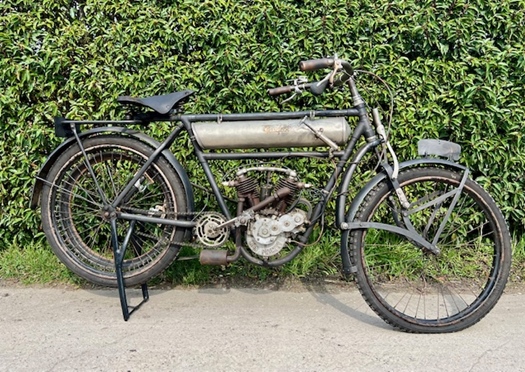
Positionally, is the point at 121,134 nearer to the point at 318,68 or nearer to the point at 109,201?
the point at 109,201

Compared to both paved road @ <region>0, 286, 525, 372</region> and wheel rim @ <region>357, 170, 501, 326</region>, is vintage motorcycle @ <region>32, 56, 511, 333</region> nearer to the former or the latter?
wheel rim @ <region>357, 170, 501, 326</region>

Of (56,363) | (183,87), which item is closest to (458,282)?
(183,87)

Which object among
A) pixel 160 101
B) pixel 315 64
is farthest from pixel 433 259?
pixel 160 101

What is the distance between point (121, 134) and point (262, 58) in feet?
3.68

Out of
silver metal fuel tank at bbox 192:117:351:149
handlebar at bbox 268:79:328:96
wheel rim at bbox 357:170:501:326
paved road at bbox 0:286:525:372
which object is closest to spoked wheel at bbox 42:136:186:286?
paved road at bbox 0:286:525:372

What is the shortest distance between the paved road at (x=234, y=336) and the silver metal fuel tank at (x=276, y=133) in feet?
Result: 3.62

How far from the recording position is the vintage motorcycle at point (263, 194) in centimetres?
282

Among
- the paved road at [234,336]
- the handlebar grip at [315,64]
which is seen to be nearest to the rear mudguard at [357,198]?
the paved road at [234,336]

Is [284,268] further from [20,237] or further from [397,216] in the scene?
[20,237]

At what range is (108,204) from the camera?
3.06 m

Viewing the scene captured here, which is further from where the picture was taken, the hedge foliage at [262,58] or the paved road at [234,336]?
the hedge foliage at [262,58]

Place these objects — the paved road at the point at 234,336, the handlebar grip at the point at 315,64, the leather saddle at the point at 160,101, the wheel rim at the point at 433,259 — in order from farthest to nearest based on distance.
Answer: the wheel rim at the point at 433,259
the leather saddle at the point at 160,101
the handlebar grip at the point at 315,64
the paved road at the point at 234,336

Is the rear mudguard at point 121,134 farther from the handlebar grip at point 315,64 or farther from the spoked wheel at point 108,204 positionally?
the handlebar grip at point 315,64

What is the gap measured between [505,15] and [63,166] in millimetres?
3189
